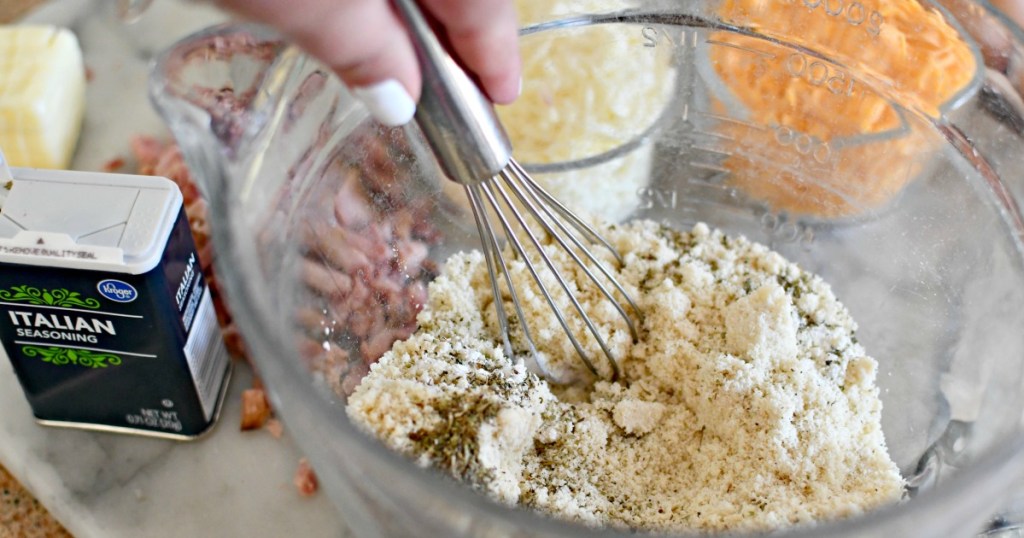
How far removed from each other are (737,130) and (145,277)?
0.56 m

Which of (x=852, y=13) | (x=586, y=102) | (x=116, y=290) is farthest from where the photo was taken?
(x=586, y=102)

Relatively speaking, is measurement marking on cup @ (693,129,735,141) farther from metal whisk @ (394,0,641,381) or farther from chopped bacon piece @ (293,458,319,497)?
chopped bacon piece @ (293,458,319,497)

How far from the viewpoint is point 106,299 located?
73cm

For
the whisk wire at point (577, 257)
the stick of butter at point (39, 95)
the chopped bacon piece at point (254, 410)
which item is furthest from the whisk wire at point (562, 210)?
the stick of butter at point (39, 95)

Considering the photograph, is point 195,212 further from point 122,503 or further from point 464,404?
point 464,404

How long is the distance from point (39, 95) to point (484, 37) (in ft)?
2.05

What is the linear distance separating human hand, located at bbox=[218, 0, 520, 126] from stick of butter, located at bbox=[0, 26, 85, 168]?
0.57m

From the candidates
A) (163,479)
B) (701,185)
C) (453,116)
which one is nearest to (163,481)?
(163,479)

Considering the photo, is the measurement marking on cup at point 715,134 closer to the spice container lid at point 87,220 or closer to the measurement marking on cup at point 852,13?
the measurement marking on cup at point 852,13

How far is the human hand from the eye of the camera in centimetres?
46

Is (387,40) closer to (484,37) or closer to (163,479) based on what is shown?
(484,37)

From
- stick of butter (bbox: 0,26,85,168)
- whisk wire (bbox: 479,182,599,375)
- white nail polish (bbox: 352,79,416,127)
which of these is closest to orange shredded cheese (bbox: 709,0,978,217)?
whisk wire (bbox: 479,182,599,375)

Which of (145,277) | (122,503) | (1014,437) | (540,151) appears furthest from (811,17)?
(122,503)

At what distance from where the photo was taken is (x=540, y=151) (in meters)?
0.93
